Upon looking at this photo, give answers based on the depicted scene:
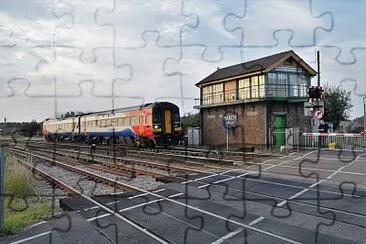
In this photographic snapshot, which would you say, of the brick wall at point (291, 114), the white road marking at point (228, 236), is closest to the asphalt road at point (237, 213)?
the white road marking at point (228, 236)

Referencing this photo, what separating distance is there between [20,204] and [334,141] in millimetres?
18546

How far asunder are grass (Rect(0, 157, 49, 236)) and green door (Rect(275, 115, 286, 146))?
1956 cm

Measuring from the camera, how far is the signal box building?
29.0 meters

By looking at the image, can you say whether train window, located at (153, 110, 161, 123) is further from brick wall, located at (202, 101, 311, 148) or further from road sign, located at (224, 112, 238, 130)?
road sign, located at (224, 112, 238, 130)

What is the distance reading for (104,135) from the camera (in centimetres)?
3206

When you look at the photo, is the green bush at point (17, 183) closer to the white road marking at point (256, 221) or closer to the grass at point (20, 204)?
the grass at point (20, 204)

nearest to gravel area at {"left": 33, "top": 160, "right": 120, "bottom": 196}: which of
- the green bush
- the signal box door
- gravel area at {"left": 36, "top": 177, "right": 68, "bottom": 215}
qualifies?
gravel area at {"left": 36, "top": 177, "right": 68, "bottom": 215}

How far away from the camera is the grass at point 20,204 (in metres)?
7.30

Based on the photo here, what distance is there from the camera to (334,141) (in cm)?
A: 2394

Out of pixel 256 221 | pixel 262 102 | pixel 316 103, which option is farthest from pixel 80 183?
pixel 262 102

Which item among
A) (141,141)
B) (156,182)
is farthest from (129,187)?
(141,141)

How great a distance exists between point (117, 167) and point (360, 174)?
364 inches

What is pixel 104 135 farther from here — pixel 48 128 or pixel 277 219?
pixel 277 219

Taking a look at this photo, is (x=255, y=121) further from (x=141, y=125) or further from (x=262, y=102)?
(x=141, y=125)
